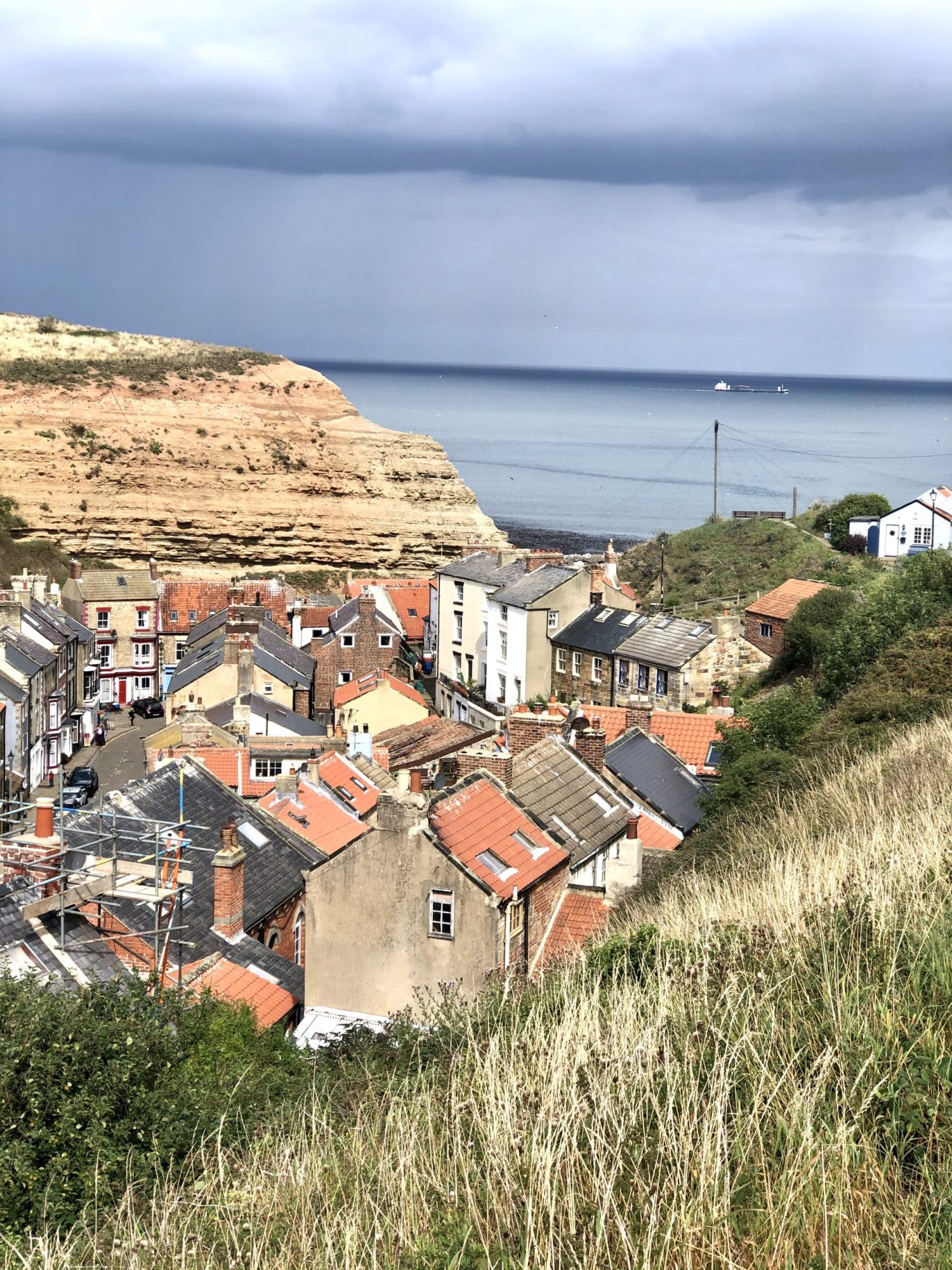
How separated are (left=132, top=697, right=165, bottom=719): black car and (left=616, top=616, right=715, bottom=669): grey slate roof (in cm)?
2126

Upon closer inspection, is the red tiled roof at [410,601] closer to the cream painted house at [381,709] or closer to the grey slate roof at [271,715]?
the cream painted house at [381,709]

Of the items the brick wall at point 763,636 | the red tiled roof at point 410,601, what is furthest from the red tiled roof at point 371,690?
the red tiled roof at point 410,601

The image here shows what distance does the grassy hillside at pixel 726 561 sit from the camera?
216 feet

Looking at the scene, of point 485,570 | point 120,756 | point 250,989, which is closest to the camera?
point 250,989

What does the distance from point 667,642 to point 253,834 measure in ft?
80.3

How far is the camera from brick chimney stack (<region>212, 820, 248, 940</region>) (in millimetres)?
19344

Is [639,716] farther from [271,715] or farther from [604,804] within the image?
[271,715]

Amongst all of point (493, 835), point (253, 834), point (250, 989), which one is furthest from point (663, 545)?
point (250, 989)

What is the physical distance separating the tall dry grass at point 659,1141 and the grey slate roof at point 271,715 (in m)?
32.8

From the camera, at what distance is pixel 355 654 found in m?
54.1

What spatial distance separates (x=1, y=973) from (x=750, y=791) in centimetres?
1535

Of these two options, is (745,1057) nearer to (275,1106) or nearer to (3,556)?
(275,1106)

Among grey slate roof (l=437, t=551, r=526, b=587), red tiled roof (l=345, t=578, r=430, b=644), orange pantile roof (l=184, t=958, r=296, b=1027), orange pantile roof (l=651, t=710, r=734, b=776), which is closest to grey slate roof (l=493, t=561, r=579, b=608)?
grey slate roof (l=437, t=551, r=526, b=587)

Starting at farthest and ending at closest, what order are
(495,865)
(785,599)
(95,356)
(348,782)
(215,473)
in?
(95,356), (215,473), (785,599), (348,782), (495,865)
